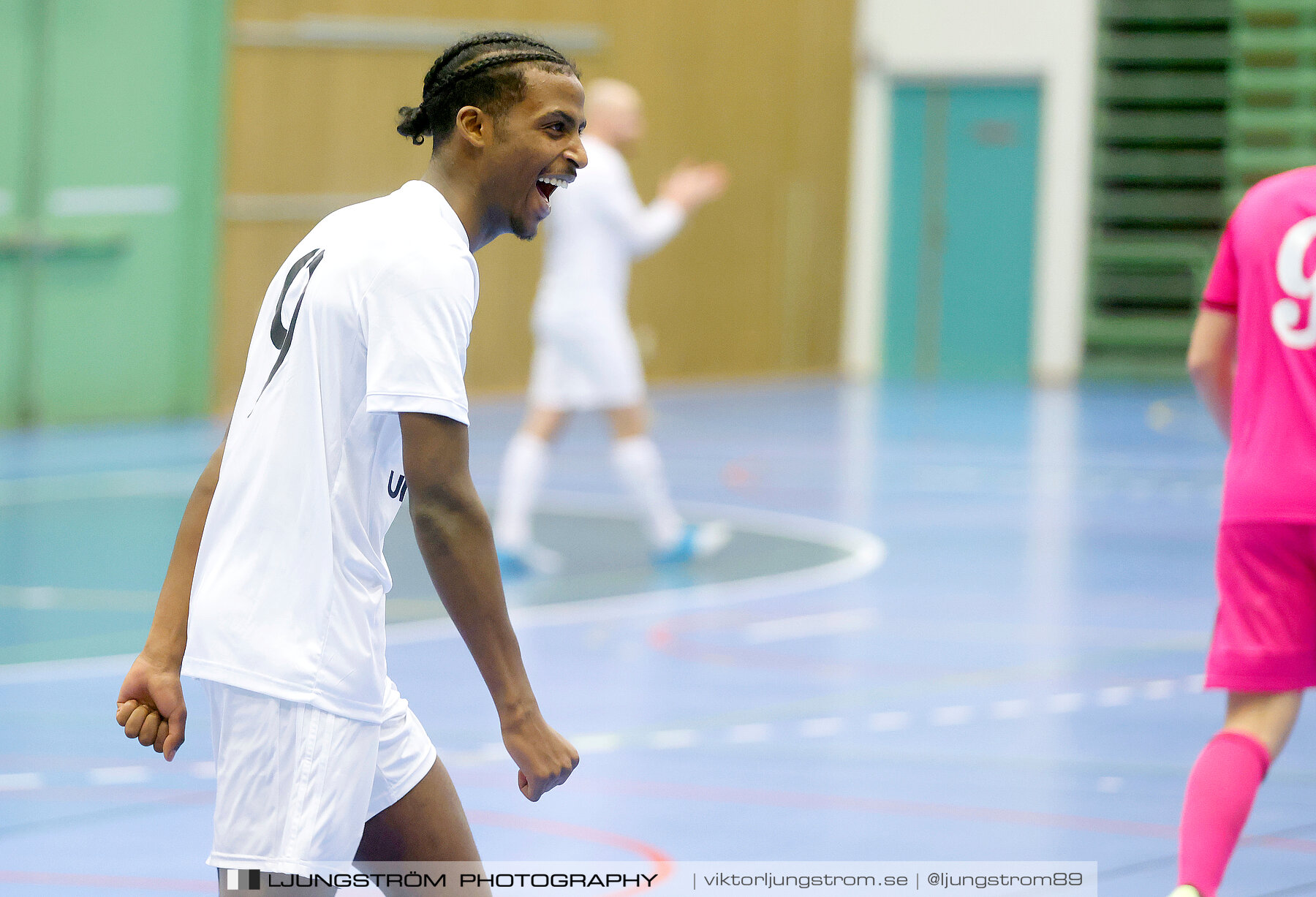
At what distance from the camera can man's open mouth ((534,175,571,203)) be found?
97.0 inches

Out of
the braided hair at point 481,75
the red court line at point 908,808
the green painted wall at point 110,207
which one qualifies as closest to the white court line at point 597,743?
the red court line at point 908,808

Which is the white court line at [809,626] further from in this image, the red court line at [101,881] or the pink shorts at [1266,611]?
the pink shorts at [1266,611]

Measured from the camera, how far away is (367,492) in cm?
235

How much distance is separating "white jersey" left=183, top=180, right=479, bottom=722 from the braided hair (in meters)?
0.15

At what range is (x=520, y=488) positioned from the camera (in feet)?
27.6

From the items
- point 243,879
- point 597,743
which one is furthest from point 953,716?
point 243,879

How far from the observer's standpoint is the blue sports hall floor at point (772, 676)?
4395 mm

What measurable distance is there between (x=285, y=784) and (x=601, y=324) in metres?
6.44

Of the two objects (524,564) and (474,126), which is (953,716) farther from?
(474,126)

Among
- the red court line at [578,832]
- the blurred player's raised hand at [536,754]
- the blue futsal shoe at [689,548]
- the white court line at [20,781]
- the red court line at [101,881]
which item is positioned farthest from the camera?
the blue futsal shoe at [689,548]

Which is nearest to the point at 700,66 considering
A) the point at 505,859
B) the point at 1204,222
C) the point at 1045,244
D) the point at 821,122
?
the point at 821,122

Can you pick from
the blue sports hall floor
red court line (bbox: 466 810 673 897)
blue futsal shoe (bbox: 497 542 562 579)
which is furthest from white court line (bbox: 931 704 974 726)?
blue futsal shoe (bbox: 497 542 562 579)

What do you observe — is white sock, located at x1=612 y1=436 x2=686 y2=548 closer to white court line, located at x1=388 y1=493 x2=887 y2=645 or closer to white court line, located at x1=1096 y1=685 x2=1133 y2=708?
white court line, located at x1=388 y1=493 x2=887 y2=645

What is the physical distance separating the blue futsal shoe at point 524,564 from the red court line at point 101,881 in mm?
4102
